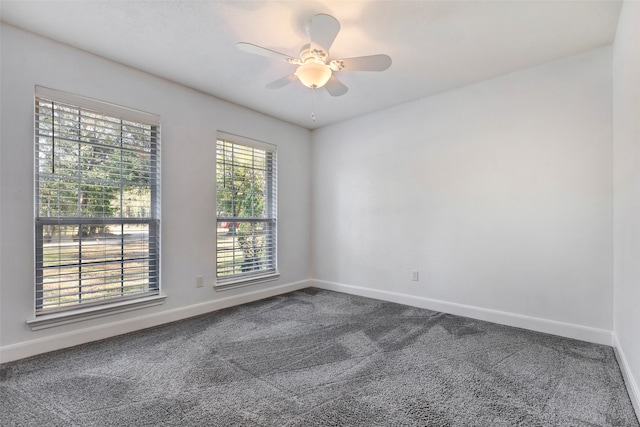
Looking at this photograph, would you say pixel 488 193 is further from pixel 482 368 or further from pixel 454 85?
pixel 482 368

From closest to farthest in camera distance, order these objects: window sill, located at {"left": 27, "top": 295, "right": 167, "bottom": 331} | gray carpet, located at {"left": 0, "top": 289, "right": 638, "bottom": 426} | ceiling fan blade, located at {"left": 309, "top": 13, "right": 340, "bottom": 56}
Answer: gray carpet, located at {"left": 0, "top": 289, "right": 638, "bottom": 426}
ceiling fan blade, located at {"left": 309, "top": 13, "right": 340, "bottom": 56}
window sill, located at {"left": 27, "top": 295, "right": 167, "bottom": 331}

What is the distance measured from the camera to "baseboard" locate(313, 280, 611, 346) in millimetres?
2568

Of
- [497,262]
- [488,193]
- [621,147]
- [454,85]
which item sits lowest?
[497,262]

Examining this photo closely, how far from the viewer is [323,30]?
189cm

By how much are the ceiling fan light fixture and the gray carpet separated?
2105 millimetres

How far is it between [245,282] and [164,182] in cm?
154

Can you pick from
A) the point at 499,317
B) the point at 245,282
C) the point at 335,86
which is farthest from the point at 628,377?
the point at 245,282

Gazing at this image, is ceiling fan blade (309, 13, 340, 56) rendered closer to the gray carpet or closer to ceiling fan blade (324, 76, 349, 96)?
ceiling fan blade (324, 76, 349, 96)

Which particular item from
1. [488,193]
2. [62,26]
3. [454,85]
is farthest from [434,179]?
[62,26]

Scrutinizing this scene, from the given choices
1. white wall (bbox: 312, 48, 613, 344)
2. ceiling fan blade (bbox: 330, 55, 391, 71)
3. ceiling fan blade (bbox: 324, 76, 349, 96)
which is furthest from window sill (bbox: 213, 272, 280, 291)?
ceiling fan blade (bbox: 330, 55, 391, 71)

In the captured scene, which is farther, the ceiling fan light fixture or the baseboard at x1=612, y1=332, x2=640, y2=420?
the ceiling fan light fixture

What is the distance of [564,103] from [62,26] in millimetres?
4170

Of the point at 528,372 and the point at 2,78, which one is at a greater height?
the point at 2,78

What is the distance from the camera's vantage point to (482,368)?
7.01 feet
